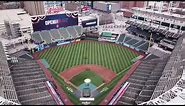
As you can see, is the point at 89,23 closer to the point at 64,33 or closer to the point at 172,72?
the point at 64,33

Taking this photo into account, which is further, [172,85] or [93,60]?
[93,60]

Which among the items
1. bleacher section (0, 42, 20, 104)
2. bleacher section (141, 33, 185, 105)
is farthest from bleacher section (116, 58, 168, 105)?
bleacher section (0, 42, 20, 104)

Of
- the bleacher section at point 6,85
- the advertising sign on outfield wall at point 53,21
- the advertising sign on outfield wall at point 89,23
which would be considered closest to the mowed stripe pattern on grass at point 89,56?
the advertising sign on outfield wall at point 53,21

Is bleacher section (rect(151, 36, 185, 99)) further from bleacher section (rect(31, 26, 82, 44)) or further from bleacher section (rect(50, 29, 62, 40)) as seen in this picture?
bleacher section (rect(50, 29, 62, 40))

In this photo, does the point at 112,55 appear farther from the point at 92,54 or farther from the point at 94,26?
the point at 94,26

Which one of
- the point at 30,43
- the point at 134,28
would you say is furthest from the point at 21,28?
the point at 134,28

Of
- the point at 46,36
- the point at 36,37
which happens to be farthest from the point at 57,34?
the point at 36,37
